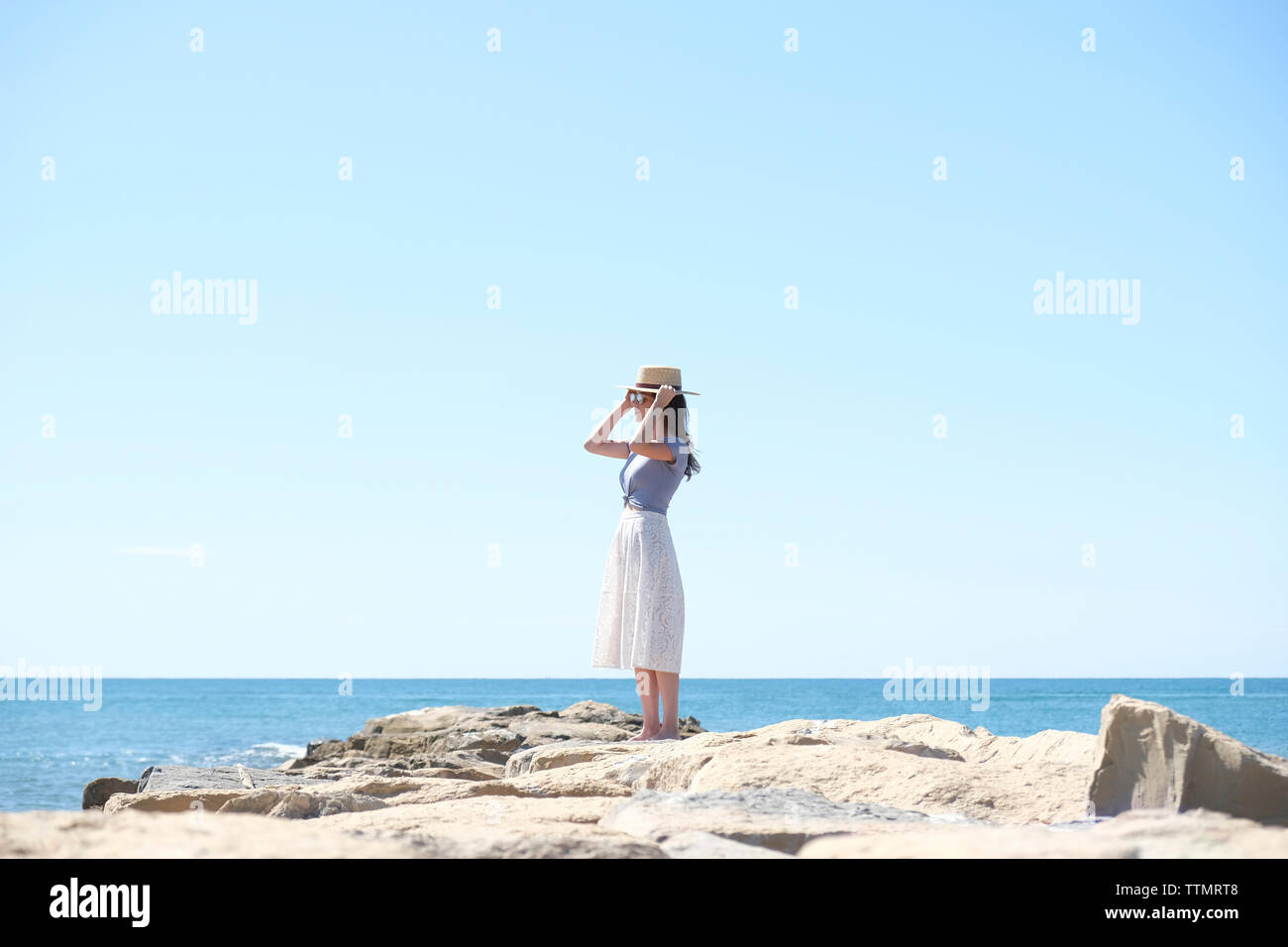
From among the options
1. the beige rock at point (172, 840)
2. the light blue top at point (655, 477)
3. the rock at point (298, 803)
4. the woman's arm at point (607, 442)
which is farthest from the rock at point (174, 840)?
the woman's arm at point (607, 442)

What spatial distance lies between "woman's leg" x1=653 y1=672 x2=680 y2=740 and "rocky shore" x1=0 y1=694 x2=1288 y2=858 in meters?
0.45

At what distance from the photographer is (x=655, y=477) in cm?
670

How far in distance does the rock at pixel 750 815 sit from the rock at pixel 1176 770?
26.9 inches

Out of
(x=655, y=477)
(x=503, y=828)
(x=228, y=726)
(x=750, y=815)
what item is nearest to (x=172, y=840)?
(x=503, y=828)

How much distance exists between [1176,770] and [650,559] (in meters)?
3.59

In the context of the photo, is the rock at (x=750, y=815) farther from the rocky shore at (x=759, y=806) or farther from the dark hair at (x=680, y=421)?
the dark hair at (x=680, y=421)

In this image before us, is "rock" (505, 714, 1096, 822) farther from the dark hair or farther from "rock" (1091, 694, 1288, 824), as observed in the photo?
the dark hair

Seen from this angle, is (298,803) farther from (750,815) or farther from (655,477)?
(655,477)

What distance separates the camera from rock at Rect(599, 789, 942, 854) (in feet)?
9.44

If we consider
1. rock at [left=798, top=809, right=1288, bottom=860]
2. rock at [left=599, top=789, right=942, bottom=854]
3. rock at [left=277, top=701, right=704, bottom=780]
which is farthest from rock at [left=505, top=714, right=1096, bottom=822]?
rock at [left=277, top=701, right=704, bottom=780]
